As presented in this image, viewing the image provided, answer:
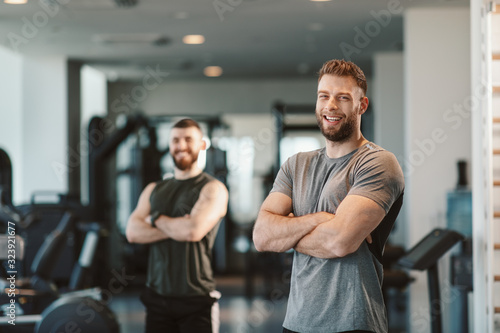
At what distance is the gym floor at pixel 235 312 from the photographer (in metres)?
5.76

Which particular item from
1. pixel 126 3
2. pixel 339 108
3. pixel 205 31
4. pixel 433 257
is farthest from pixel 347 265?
pixel 205 31

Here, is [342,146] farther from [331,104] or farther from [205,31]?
[205,31]

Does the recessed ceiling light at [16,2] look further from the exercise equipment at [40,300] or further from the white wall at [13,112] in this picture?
the white wall at [13,112]

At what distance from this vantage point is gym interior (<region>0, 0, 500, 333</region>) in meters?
3.79

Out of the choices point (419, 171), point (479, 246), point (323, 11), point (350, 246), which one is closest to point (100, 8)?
point (323, 11)

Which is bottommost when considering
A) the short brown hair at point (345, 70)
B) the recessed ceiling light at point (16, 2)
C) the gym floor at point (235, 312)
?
the gym floor at point (235, 312)

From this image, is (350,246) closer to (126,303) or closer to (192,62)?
(126,303)

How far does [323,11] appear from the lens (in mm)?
5664

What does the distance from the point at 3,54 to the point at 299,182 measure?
21.4 ft

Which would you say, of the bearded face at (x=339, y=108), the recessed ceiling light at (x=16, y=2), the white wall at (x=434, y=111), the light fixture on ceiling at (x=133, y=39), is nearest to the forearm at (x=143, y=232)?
the bearded face at (x=339, y=108)

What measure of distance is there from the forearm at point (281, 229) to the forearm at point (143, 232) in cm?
99

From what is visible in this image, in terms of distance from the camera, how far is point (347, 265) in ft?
6.68

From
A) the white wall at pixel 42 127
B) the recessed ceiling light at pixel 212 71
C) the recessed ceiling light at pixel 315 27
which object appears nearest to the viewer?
the recessed ceiling light at pixel 315 27

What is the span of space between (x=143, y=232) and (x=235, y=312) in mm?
3605
